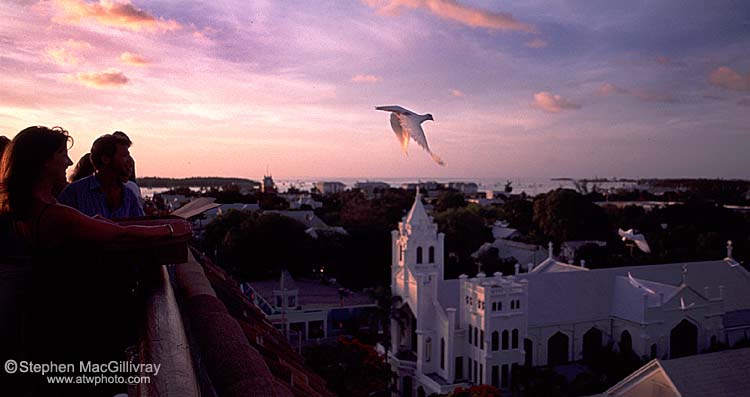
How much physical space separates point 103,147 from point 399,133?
537 cm

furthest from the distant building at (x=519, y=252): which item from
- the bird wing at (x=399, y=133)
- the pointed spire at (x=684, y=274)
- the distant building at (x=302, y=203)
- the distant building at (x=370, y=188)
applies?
the distant building at (x=370, y=188)

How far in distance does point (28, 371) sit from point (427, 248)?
73.3ft

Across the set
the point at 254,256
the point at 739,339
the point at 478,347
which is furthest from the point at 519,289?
the point at 254,256

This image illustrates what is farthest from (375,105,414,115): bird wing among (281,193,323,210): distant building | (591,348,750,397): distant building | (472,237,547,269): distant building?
(281,193,323,210): distant building

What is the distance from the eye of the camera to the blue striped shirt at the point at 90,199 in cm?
322

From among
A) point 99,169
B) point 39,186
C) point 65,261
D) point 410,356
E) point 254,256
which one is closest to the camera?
point 65,261

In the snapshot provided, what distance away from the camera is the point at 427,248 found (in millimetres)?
23750

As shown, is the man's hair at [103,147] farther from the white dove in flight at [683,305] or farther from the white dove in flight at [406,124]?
the white dove in flight at [683,305]

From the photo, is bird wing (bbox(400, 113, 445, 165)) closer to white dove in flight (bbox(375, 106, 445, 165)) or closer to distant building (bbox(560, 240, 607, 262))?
white dove in flight (bbox(375, 106, 445, 165))

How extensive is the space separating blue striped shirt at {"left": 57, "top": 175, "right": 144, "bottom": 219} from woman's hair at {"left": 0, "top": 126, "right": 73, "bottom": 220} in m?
1.20

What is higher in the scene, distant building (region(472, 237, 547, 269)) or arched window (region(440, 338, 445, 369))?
distant building (region(472, 237, 547, 269))

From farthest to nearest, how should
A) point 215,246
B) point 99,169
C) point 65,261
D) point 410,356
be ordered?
1. point 215,246
2. point 410,356
3. point 99,169
4. point 65,261

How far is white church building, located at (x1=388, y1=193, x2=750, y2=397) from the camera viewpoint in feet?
69.7

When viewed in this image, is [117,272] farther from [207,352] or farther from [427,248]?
[427,248]
